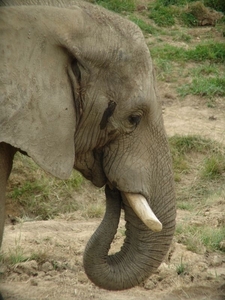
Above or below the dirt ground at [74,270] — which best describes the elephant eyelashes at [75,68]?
above

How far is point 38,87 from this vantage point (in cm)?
361

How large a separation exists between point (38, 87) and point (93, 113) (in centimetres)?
40

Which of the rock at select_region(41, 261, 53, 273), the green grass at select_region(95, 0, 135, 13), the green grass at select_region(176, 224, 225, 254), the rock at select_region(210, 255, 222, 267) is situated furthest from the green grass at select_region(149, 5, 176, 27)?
the rock at select_region(41, 261, 53, 273)

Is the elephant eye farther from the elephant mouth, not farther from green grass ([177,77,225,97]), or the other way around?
green grass ([177,77,225,97])

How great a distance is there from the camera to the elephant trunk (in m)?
4.18

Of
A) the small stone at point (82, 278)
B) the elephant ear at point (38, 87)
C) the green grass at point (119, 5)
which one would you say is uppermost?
the elephant ear at point (38, 87)

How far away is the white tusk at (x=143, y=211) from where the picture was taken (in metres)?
3.93

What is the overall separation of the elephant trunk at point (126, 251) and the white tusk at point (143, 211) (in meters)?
0.11

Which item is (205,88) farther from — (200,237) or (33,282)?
(33,282)

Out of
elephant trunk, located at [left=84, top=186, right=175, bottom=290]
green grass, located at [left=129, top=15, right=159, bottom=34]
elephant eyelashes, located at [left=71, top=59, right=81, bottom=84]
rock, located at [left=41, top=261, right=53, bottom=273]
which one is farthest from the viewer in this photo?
green grass, located at [left=129, top=15, right=159, bottom=34]

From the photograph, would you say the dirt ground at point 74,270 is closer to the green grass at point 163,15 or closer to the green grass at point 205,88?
the green grass at point 205,88

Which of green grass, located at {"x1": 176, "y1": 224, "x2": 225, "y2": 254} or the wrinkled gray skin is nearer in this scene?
the wrinkled gray skin

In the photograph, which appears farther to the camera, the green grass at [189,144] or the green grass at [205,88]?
the green grass at [205,88]

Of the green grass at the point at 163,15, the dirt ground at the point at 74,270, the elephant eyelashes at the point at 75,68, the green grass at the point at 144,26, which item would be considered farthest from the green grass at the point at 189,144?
the elephant eyelashes at the point at 75,68
